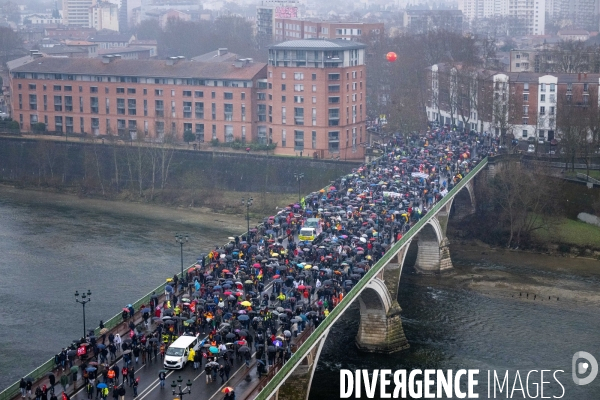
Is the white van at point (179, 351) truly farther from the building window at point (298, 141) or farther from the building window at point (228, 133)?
the building window at point (228, 133)

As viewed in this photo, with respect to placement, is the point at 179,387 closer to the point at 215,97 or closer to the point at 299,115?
the point at 299,115

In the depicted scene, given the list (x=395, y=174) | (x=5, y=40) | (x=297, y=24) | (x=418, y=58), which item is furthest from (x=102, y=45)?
(x=395, y=174)

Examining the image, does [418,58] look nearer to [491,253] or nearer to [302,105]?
[302,105]

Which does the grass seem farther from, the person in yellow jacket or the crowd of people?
the person in yellow jacket

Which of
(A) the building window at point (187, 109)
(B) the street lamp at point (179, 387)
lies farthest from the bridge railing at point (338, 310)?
(A) the building window at point (187, 109)

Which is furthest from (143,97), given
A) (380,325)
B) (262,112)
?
(380,325)

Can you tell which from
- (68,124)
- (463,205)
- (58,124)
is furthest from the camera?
(58,124)

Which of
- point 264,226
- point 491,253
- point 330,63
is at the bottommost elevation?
point 491,253
